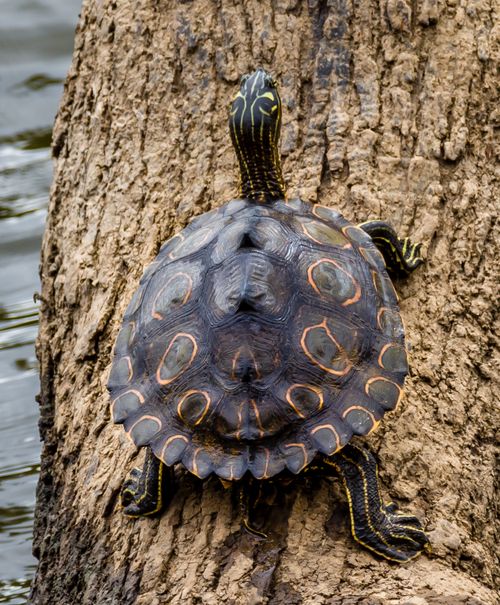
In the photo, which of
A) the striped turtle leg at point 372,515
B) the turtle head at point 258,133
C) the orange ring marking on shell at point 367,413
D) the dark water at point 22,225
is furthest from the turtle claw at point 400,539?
the dark water at point 22,225

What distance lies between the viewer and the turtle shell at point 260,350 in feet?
10.6

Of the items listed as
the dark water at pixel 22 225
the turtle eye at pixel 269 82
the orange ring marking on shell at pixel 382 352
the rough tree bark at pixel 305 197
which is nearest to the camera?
the rough tree bark at pixel 305 197

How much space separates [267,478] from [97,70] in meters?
2.62

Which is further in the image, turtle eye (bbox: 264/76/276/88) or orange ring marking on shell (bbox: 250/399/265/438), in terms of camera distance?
turtle eye (bbox: 264/76/276/88)

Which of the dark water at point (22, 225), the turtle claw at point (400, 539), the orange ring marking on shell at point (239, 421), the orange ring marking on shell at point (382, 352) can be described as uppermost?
the orange ring marking on shell at point (382, 352)

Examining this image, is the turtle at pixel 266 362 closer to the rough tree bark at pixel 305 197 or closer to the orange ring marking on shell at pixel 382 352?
the orange ring marking on shell at pixel 382 352

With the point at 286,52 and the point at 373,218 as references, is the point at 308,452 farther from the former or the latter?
the point at 286,52

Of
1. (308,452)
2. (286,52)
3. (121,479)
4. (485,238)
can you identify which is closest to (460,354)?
(485,238)

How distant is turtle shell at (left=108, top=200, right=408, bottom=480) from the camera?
10.6 ft

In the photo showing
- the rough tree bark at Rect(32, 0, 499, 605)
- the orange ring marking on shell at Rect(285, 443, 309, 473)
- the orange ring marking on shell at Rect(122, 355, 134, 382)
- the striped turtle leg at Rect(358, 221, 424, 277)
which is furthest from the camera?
the striped turtle leg at Rect(358, 221, 424, 277)

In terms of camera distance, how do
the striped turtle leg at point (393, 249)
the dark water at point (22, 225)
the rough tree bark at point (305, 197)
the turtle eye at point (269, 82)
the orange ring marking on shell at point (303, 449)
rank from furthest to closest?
1. the dark water at point (22, 225)
2. the turtle eye at point (269, 82)
3. the striped turtle leg at point (393, 249)
4. the rough tree bark at point (305, 197)
5. the orange ring marking on shell at point (303, 449)

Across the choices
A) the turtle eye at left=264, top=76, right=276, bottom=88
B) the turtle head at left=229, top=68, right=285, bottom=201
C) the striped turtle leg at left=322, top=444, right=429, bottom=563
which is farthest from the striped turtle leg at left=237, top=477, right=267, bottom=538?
the turtle eye at left=264, top=76, right=276, bottom=88

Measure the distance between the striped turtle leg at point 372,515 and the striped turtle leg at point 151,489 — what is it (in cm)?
58

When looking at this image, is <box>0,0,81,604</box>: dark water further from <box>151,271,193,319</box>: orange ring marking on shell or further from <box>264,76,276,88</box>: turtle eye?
<box>264,76,276,88</box>: turtle eye
